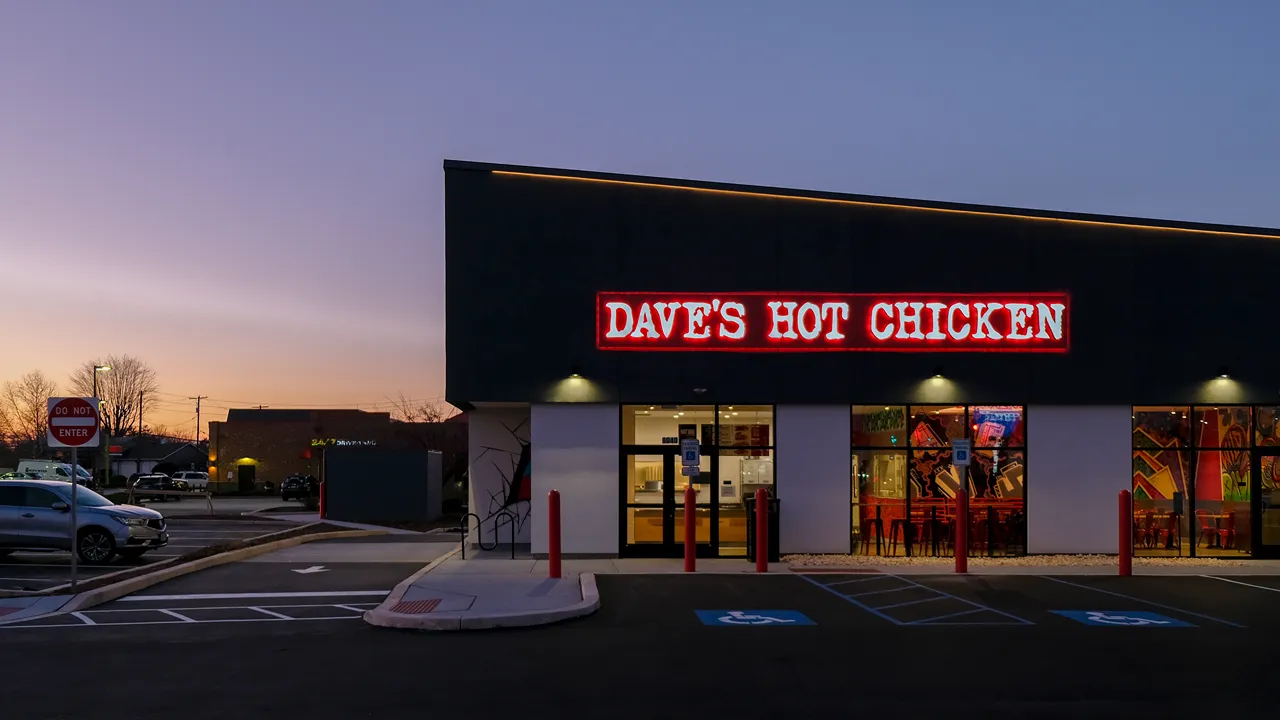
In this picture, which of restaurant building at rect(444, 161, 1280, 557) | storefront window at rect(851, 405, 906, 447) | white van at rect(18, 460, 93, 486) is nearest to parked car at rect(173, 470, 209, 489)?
white van at rect(18, 460, 93, 486)

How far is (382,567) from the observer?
19.7m

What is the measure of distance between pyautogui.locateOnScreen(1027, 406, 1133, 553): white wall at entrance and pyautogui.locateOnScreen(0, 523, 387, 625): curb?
1561 cm

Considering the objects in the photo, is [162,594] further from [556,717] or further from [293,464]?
[293,464]

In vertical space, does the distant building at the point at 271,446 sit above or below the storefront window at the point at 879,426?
below

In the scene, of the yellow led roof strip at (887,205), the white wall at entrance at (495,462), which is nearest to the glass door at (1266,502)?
the yellow led roof strip at (887,205)

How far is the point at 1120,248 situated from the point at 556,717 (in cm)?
1695

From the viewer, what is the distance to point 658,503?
20.1 metres

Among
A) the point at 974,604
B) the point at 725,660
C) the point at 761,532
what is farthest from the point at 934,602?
the point at 725,660

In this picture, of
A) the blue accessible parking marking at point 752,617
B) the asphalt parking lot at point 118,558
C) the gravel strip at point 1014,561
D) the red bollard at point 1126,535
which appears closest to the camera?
the blue accessible parking marking at point 752,617

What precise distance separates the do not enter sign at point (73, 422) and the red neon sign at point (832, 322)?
857cm

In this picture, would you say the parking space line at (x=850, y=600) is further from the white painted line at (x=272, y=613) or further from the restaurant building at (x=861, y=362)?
the white painted line at (x=272, y=613)

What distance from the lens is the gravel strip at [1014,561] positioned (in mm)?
19359

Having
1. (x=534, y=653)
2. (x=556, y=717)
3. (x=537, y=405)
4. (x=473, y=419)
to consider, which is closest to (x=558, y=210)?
(x=537, y=405)

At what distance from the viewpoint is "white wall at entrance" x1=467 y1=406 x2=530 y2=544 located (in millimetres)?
23172
